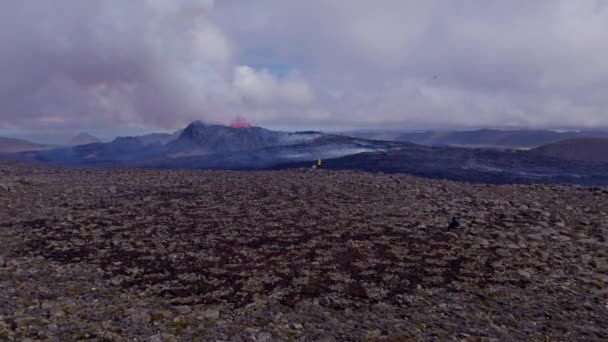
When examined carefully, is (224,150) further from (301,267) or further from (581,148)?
(581,148)

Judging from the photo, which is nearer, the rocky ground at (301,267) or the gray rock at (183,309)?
the rocky ground at (301,267)

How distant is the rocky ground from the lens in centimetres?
748

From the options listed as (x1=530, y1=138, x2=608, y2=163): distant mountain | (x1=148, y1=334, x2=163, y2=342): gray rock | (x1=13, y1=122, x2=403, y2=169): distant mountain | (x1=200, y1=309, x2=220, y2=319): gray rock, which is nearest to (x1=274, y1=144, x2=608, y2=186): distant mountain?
(x1=13, y1=122, x2=403, y2=169): distant mountain

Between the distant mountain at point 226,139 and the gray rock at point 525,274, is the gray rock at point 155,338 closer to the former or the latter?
the gray rock at point 525,274

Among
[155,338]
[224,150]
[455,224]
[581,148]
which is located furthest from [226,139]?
[581,148]

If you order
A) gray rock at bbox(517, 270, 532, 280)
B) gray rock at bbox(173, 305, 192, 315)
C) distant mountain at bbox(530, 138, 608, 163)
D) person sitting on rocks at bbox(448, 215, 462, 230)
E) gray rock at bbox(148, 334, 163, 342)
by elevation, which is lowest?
distant mountain at bbox(530, 138, 608, 163)

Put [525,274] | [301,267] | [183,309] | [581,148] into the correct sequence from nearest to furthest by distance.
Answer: [183,309], [525,274], [301,267], [581,148]

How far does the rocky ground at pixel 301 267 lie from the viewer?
7.48 meters

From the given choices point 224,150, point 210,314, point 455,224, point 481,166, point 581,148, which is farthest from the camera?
point 581,148

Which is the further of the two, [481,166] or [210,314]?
[481,166]

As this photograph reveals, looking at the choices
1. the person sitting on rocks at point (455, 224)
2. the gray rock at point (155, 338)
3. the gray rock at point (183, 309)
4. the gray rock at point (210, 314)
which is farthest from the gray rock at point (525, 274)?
the gray rock at point (155, 338)

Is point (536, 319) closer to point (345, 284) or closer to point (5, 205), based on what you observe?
point (345, 284)

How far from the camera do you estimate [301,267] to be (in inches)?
404

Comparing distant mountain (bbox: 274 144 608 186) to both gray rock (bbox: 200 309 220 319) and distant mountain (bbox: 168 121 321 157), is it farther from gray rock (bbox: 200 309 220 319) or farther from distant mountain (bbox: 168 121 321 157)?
gray rock (bbox: 200 309 220 319)
